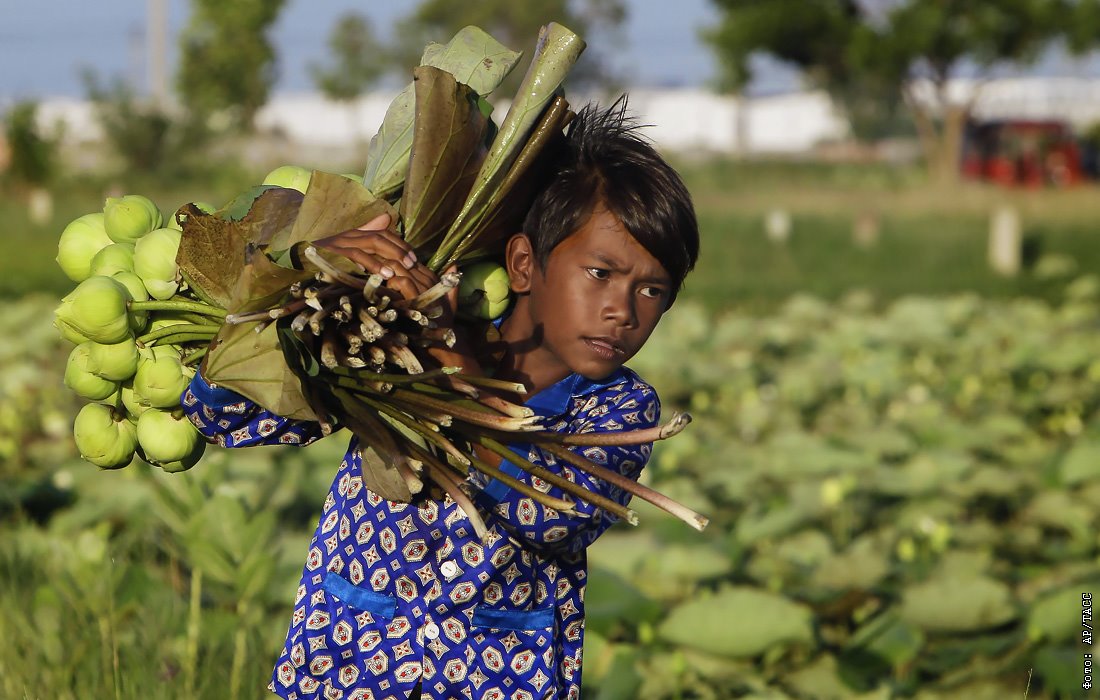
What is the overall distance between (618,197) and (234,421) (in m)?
0.51

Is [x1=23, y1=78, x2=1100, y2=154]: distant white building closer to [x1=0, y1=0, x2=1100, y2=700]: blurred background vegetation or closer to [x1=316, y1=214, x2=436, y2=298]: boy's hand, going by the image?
[x1=0, y1=0, x2=1100, y2=700]: blurred background vegetation

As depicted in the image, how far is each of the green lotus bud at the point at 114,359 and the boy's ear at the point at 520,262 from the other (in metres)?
0.44

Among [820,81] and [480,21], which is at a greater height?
[480,21]

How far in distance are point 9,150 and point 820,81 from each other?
15417 millimetres

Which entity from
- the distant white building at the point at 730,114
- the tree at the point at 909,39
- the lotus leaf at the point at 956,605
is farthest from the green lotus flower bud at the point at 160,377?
the distant white building at the point at 730,114

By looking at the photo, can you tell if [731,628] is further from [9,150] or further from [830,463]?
[9,150]

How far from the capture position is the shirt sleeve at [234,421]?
1.52 metres

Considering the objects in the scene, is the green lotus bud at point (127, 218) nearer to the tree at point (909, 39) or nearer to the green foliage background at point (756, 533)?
the green foliage background at point (756, 533)

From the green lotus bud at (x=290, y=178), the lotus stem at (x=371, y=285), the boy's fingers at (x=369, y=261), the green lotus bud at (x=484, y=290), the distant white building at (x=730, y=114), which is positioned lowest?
the green lotus bud at (x=484, y=290)

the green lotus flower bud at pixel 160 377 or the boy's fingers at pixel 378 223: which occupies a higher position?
the boy's fingers at pixel 378 223

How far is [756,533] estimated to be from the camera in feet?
11.6

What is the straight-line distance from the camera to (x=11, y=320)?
21.8 ft

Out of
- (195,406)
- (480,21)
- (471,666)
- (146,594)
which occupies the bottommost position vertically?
(146,594)

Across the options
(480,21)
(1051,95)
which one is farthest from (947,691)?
(1051,95)
